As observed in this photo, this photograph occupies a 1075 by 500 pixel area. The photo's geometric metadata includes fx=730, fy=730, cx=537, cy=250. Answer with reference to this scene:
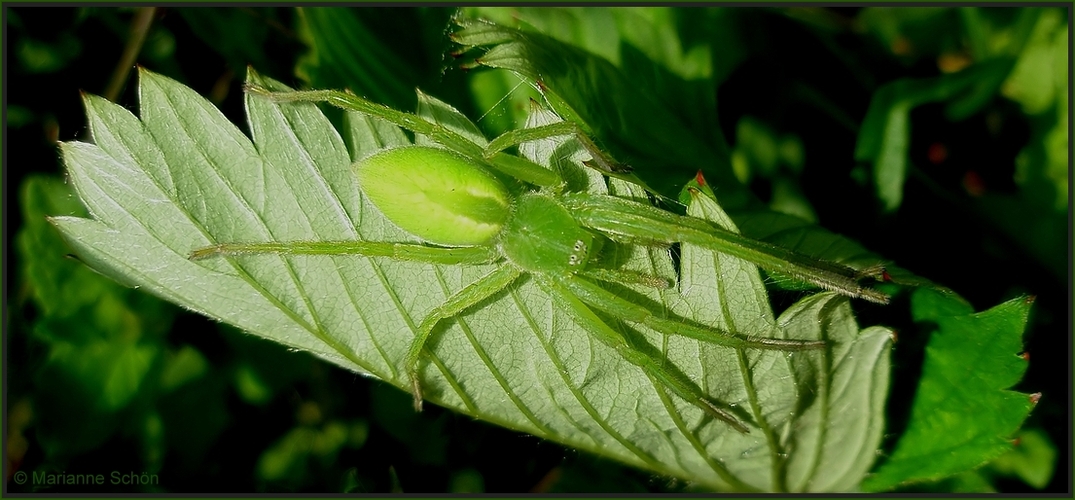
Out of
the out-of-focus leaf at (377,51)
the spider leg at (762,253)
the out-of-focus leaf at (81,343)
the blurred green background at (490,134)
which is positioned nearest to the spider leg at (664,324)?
the spider leg at (762,253)

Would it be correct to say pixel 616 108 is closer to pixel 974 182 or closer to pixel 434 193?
pixel 434 193

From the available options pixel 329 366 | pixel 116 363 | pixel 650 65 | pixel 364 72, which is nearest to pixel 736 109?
pixel 650 65

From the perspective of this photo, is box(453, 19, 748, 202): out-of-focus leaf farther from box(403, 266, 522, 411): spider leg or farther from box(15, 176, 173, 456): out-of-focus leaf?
box(15, 176, 173, 456): out-of-focus leaf

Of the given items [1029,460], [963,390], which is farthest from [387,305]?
[1029,460]

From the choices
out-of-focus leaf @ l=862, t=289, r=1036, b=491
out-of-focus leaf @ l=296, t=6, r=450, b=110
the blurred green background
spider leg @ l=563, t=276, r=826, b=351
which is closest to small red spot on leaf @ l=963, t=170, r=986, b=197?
the blurred green background

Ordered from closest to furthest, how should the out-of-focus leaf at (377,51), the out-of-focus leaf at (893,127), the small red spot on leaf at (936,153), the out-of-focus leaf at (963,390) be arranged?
the out-of-focus leaf at (963,390) < the out-of-focus leaf at (377,51) < the out-of-focus leaf at (893,127) < the small red spot on leaf at (936,153)

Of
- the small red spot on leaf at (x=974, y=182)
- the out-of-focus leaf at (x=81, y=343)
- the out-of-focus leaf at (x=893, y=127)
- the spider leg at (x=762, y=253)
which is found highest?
the out-of-focus leaf at (x=893, y=127)

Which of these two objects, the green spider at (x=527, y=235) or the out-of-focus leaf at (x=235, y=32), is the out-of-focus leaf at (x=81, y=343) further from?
the green spider at (x=527, y=235)
